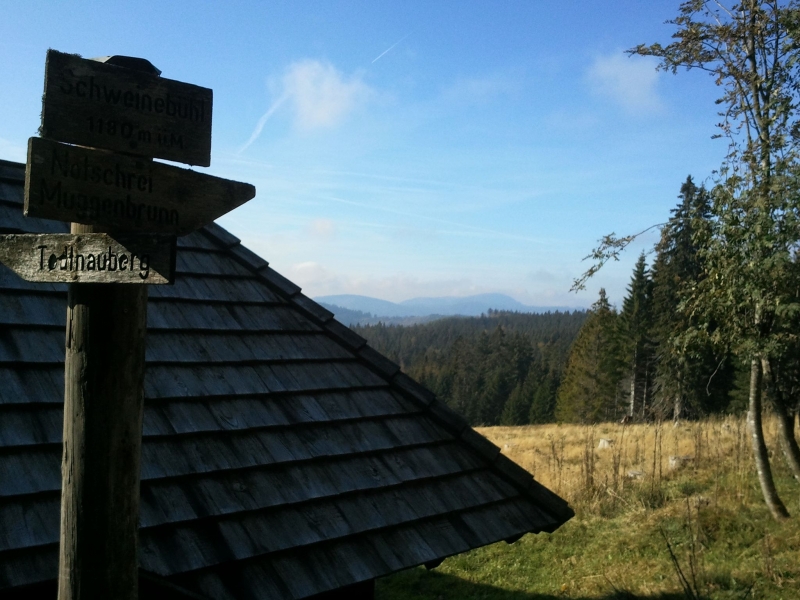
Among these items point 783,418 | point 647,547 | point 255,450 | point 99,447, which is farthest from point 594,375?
Result: point 99,447

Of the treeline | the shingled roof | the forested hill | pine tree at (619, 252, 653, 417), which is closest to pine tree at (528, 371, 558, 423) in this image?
the forested hill

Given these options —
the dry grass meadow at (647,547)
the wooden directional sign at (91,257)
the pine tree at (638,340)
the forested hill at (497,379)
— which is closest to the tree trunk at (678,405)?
the pine tree at (638,340)

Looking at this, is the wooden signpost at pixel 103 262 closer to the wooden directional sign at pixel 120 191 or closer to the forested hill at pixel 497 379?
the wooden directional sign at pixel 120 191

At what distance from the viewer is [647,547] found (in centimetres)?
833

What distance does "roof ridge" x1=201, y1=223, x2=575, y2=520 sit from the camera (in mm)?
4277

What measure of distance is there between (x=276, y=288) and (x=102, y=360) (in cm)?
259

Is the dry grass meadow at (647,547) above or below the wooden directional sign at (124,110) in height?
below

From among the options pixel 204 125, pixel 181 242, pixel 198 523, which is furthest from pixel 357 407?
pixel 204 125

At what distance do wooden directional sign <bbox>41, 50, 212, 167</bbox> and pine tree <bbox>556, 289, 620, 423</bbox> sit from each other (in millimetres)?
41967

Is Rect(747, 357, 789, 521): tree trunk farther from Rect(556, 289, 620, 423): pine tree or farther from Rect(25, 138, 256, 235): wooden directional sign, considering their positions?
Rect(556, 289, 620, 423): pine tree

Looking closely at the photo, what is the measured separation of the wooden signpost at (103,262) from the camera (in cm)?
193

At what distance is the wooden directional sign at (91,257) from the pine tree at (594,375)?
139 feet

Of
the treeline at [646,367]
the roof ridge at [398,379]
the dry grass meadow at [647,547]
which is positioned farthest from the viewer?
the treeline at [646,367]

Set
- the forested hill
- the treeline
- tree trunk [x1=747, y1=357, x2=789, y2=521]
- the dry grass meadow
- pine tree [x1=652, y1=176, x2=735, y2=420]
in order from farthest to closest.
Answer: the forested hill
the treeline
pine tree [x1=652, y1=176, x2=735, y2=420]
tree trunk [x1=747, y1=357, x2=789, y2=521]
the dry grass meadow
